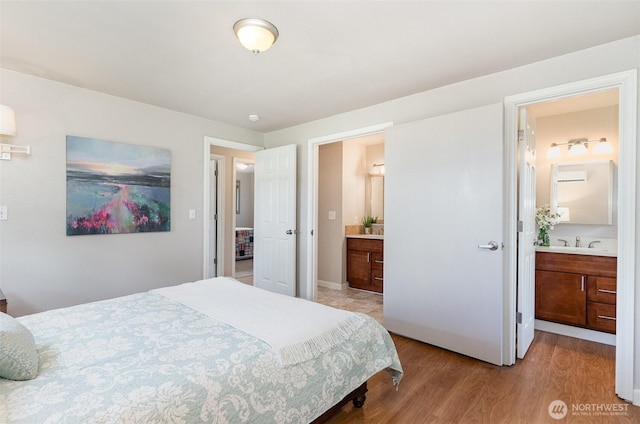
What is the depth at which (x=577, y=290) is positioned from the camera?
2975 millimetres

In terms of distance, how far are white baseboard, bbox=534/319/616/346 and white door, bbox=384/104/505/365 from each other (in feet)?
3.96

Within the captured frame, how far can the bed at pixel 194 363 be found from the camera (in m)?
1.02

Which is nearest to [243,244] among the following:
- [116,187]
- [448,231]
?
[116,187]

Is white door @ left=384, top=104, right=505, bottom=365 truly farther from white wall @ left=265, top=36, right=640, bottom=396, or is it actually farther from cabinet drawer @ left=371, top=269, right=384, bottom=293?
cabinet drawer @ left=371, top=269, right=384, bottom=293

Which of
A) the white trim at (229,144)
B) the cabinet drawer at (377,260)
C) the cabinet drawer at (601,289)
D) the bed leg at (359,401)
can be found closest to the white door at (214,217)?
the white trim at (229,144)

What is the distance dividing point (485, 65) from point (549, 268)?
2117mm

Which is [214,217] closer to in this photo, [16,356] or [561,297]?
[16,356]

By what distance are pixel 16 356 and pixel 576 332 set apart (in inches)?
162

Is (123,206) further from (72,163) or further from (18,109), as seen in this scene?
(18,109)

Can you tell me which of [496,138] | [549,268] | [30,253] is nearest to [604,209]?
[549,268]

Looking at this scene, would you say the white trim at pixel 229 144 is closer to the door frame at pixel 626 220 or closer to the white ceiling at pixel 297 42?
the white ceiling at pixel 297 42

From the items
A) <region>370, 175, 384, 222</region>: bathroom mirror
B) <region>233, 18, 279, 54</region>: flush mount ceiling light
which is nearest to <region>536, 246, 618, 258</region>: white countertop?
<region>370, 175, 384, 222</region>: bathroom mirror

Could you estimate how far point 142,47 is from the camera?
2.12 meters

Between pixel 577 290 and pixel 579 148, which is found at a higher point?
pixel 579 148
